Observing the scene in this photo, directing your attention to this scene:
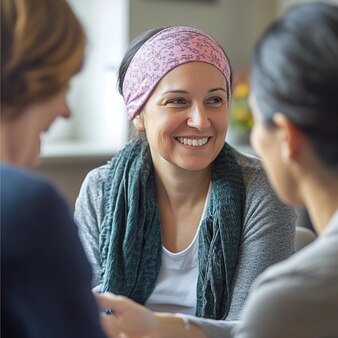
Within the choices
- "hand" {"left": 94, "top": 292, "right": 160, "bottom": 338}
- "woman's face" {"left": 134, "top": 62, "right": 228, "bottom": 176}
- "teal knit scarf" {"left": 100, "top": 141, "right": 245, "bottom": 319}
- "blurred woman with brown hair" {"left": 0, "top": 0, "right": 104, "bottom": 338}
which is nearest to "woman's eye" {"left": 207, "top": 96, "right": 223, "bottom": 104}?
"woman's face" {"left": 134, "top": 62, "right": 228, "bottom": 176}

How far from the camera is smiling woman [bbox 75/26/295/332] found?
1667mm

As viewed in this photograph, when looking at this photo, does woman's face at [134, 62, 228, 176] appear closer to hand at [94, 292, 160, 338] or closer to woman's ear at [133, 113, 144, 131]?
woman's ear at [133, 113, 144, 131]

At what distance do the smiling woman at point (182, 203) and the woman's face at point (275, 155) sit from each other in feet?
1.88

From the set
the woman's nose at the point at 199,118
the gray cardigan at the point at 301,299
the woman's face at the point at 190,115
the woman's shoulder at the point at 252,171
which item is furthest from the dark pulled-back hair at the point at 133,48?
the gray cardigan at the point at 301,299

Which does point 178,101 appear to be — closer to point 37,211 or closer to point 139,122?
point 139,122

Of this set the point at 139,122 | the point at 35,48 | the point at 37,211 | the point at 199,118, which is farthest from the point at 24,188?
the point at 139,122

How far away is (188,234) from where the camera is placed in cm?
177

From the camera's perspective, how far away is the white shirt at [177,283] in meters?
1.71

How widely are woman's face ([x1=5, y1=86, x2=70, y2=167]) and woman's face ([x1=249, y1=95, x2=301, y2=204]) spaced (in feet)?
0.97

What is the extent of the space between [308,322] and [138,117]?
37.6 inches

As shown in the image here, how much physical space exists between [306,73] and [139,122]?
0.90 meters

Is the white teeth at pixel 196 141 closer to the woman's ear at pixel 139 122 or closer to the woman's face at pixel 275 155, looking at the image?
the woman's ear at pixel 139 122

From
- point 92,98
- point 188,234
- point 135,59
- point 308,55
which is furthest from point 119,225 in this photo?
point 92,98

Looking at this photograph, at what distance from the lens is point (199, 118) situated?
1686 millimetres
